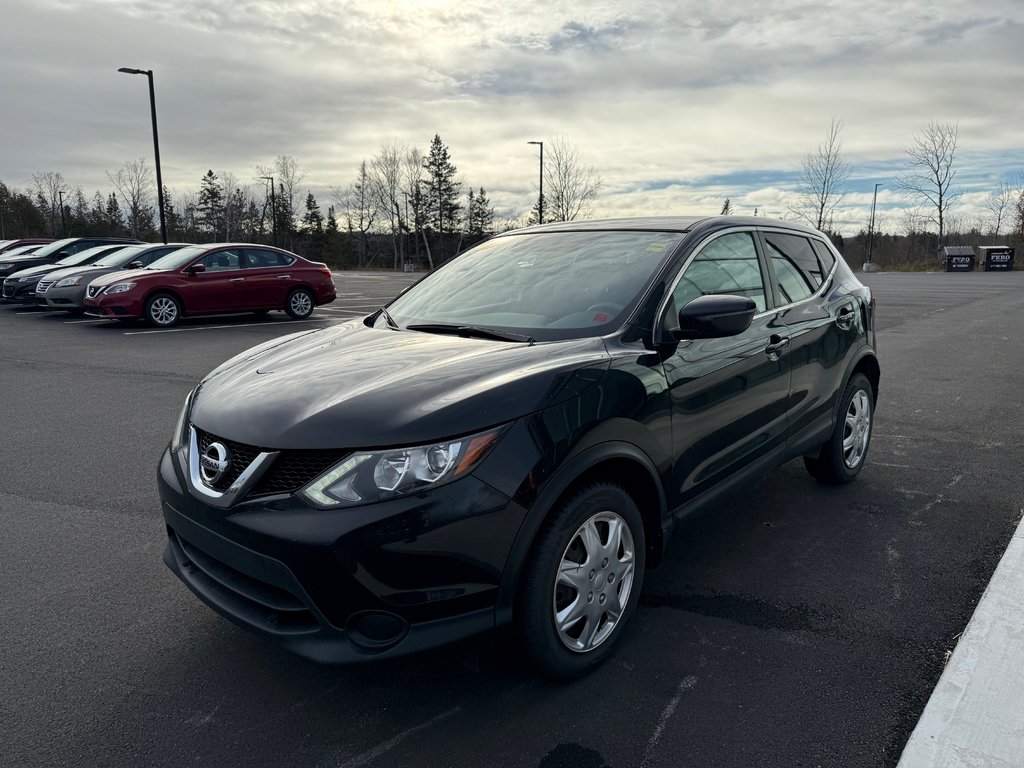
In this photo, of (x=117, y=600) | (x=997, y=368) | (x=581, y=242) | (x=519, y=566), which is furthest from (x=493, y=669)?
(x=997, y=368)

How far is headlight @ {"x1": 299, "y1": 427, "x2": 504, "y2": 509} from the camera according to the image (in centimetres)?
230

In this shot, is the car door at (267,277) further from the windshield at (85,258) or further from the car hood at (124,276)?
the windshield at (85,258)

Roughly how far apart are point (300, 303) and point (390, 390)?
14.1 m

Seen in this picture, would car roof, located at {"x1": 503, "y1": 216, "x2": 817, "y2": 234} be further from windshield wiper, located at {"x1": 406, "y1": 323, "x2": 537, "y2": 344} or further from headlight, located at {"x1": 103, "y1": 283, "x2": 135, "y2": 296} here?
headlight, located at {"x1": 103, "y1": 283, "x2": 135, "y2": 296}

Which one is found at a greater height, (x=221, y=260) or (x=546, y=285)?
(x=546, y=285)

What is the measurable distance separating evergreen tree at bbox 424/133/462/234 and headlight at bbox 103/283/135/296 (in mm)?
59902

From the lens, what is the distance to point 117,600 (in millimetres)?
3408

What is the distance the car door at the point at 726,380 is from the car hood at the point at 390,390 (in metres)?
0.51

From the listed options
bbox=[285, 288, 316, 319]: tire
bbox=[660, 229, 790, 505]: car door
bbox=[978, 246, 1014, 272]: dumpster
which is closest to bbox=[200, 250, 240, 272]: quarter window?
bbox=[285, 288, 316, 319]: tire

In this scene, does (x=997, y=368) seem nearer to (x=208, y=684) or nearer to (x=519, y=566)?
(x=519, y=566)

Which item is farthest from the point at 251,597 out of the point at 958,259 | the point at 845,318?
the point at 958,259

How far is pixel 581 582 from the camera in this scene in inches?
108

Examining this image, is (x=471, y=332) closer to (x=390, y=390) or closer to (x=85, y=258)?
(x=390, y=390)

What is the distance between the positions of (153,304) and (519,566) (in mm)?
13460
